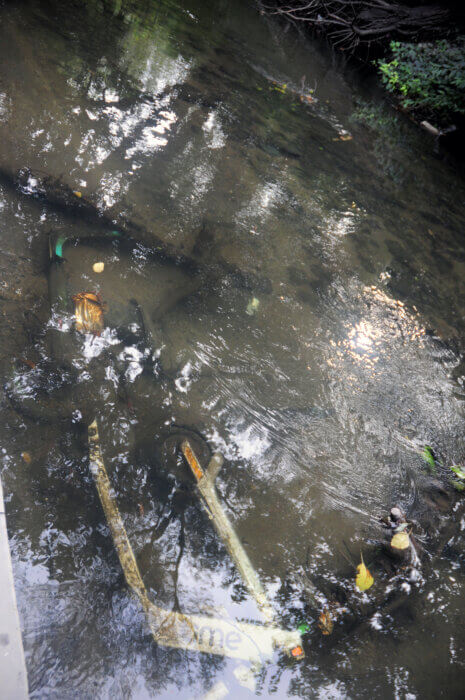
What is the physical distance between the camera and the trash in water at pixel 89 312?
2556mm

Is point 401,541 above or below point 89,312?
above

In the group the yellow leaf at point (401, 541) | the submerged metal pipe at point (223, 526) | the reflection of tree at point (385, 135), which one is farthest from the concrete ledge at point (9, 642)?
the reflection of tree at point (385, 135)

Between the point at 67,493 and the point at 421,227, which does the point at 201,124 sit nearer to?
the point at 421,227

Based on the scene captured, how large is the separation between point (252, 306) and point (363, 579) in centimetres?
185

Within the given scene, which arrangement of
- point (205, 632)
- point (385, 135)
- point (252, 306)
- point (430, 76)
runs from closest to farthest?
point (205, 632) < point (252, 306) < point (385, 135) < point (430, 76)

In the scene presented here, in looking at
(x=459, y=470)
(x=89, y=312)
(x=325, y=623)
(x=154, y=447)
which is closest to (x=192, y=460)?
(x=154, y=447)

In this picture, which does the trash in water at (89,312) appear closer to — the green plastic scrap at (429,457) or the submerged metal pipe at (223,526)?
the submerged metal pipe at (223,526)

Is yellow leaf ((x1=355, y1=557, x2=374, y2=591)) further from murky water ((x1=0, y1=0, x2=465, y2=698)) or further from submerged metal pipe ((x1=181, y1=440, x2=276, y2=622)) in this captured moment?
submerged metal pipe ((x1=181, y1=440, x2=276, y2=622))

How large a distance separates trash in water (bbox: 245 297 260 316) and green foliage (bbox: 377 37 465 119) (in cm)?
524

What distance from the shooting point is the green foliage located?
6.04 metres

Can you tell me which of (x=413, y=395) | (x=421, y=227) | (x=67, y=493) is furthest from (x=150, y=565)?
(x=421, y=227)

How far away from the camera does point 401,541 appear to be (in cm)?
221

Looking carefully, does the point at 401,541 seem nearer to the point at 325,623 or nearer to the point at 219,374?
the point at 325,623

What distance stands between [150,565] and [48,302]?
165 centimetres
